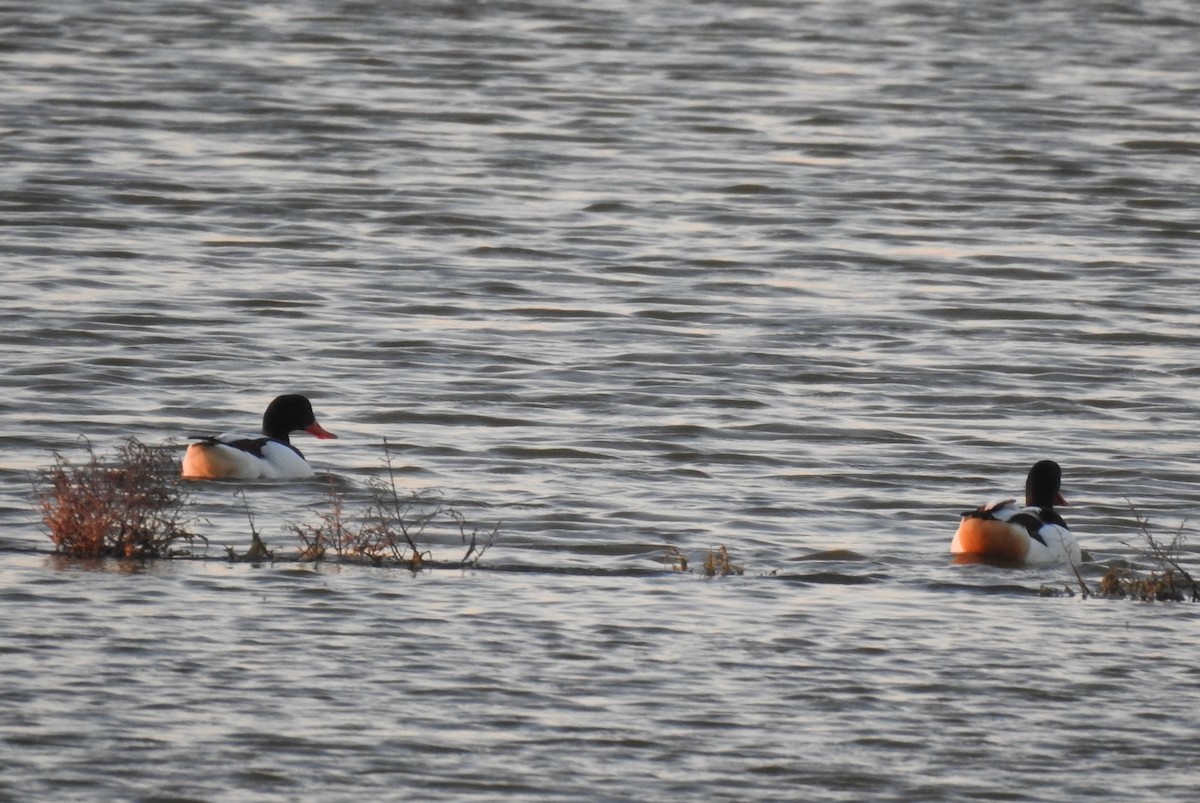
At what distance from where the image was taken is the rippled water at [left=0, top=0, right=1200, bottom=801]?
25.1 ft

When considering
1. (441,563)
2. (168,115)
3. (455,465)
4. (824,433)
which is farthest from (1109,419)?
(168,115)

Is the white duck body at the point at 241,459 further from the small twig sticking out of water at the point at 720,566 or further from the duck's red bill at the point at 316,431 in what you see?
the small twig sticking out of water at the point at 720,566

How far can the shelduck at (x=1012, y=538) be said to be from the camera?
34.8 ft

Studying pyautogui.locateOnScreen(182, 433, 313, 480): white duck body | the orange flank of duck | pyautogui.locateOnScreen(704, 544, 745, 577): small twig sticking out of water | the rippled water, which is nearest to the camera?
the rippled water

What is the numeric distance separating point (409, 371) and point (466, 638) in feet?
24.4

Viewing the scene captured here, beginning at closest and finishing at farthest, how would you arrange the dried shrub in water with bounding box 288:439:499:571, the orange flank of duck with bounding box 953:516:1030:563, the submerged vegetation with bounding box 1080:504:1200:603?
1. the submerged vegetation with bounding box 1080:504:1200:603
2. the dried shrub in water with bounding box 288:439:499:571
3. the orange flank of duck with bounding box 953:516:1030:563

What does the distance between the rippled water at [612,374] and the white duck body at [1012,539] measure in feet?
0.38

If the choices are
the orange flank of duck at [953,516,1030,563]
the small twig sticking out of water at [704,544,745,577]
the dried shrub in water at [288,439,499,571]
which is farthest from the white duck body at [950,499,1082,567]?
the dried shrub in water at [288,439,499,571]

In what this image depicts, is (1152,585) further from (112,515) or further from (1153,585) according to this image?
(112,515)

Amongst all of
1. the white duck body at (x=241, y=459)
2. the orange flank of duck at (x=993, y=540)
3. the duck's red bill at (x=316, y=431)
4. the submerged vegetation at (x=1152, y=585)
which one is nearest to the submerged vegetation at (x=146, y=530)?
the white duck body at (x=241, y=459)

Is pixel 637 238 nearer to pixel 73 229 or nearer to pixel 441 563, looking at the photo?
pixel 73 229

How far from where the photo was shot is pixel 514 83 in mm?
30719

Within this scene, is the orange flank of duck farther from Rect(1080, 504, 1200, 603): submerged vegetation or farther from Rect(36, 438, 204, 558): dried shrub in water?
Rect(36, 438, 204, 558): dried shrub in water

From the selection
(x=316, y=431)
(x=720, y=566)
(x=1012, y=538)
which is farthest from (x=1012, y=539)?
(x=316, y=431)
